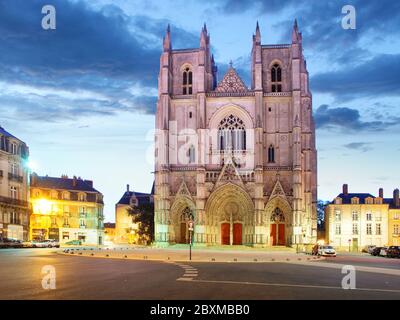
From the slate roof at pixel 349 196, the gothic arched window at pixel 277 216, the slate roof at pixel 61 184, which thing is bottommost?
the gothic arched window at pixel 277 216

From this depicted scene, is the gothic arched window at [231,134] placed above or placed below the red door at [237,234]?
above

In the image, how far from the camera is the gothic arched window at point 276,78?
235 feet

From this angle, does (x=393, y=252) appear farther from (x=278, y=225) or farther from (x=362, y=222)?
(x=362, y=222)

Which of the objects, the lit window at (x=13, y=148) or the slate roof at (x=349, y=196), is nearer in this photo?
the lit window at (x=13, y=148)

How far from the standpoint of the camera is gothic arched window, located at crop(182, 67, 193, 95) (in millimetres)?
72625

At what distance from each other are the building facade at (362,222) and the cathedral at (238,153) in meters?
18.8

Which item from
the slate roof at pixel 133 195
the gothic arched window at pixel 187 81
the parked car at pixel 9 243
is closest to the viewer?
the parked car at pixel 9 243

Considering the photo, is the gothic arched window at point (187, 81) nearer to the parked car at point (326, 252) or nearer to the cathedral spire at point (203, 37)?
the cathedral spire at point (203, 37)

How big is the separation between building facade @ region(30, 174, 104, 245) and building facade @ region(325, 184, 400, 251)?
3675 cm

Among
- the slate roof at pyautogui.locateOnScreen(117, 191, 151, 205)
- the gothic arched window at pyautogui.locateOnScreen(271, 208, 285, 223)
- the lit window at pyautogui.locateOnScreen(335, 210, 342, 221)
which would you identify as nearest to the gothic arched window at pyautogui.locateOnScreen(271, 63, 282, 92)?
the gothic arched window at pyautogui.locateOnScreen(271, 208, 285, 223)

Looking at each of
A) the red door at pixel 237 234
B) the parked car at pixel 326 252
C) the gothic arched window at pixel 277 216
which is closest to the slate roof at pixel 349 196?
the gothic arched window at pixel 277 216

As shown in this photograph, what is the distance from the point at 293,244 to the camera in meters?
65.3

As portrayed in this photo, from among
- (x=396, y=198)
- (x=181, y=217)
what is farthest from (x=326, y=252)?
(x=396, y=198)

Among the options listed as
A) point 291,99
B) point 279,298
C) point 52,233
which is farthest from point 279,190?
point 279,298
